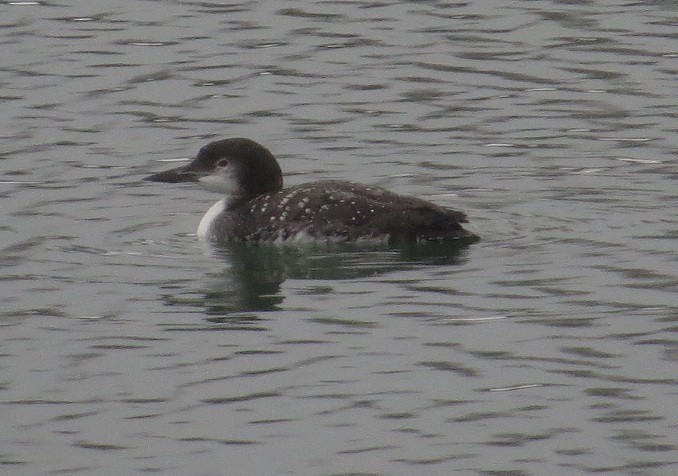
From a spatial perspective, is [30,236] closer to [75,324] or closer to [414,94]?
[75,324]

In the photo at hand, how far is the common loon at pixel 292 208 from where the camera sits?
11.3m

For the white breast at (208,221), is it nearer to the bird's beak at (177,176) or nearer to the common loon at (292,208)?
the common loon at (292,208)

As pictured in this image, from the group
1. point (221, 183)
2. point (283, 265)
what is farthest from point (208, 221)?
point (283, 265)

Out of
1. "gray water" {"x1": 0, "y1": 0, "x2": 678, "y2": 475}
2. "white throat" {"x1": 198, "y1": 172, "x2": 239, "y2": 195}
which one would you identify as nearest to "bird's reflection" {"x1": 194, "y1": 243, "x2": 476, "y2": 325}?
"gray water" {"x1": 0, "y1": 0, "x2": 678, "y2": 475}

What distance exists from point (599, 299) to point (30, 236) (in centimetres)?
380

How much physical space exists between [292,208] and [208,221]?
0.60 metres

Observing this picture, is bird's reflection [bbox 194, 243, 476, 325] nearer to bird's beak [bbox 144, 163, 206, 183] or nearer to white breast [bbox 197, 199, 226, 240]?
white breast [bbox 197, 199, 226, 240]

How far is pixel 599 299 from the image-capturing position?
998cm

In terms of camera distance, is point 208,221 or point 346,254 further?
point 208,221

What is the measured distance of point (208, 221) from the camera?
39.1 feet

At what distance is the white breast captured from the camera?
1188 cm

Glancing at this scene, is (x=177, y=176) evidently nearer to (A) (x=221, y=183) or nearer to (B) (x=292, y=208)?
(A) (x=221, y=183)

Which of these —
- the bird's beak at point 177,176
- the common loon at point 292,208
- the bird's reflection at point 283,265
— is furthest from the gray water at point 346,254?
the bird's beak at point 177,176

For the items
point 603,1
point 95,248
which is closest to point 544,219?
point 95,248
